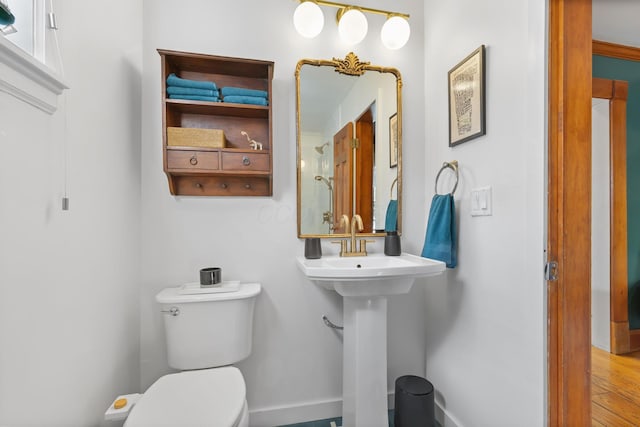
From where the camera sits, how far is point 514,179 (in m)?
1.08

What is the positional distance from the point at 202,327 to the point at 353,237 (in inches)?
32.7

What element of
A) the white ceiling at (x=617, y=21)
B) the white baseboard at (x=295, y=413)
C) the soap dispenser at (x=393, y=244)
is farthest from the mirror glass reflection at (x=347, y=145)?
the white ceiling at (x=617, y=21)

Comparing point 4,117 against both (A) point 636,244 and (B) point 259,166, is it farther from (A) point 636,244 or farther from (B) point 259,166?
(A) point 636,244

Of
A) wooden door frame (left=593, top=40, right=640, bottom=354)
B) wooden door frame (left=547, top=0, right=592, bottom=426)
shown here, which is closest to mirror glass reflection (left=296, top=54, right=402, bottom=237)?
wooden door frame (left=547, top=0, right=592, bottom=426)

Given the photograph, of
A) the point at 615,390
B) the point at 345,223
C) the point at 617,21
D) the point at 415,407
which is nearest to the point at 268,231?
the point at 345,223

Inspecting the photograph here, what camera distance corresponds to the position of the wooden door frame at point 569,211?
0.93 m

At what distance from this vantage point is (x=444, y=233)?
1.36m

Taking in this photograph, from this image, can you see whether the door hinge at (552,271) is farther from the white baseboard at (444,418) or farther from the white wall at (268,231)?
the white baseboard at (444,418)

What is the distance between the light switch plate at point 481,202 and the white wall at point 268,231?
44cm

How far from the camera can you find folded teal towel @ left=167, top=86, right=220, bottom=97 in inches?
51.1

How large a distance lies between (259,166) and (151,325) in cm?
95

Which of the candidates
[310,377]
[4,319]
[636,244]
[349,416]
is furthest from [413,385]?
[636,244]

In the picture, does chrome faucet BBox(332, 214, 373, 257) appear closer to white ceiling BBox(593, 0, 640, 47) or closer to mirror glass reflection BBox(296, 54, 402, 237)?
mirror glass reflection BBox(296, 54, 402, 237)

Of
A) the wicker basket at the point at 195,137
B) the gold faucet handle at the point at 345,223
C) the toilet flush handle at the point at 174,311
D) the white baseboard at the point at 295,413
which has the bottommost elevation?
the white baseboard at the point at 295,413
